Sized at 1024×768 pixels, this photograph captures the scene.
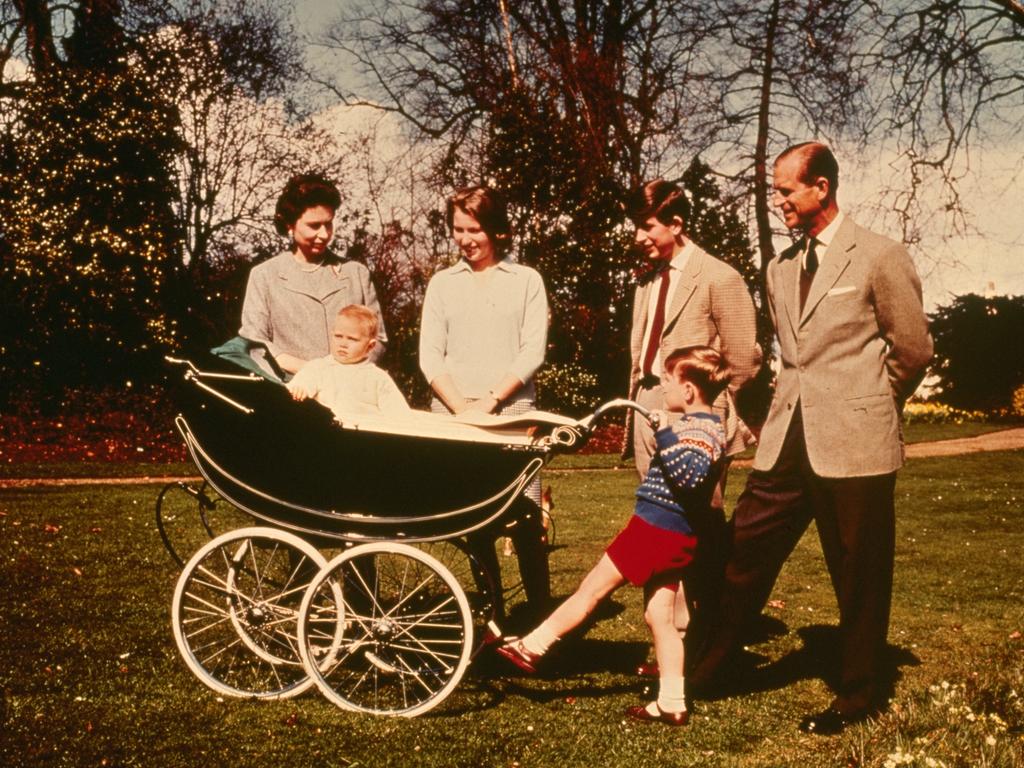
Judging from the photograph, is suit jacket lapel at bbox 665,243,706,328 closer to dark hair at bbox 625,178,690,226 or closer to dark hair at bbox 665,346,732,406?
dark hair at bbox 625,178,690,226

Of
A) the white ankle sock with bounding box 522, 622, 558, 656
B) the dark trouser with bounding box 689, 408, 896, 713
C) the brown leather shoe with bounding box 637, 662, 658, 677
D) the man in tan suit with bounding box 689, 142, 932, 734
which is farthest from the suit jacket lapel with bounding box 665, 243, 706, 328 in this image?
the brown leather shoe with bounding box 637, 662, 658, 677

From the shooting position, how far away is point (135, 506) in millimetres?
10422

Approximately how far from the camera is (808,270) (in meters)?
4.23

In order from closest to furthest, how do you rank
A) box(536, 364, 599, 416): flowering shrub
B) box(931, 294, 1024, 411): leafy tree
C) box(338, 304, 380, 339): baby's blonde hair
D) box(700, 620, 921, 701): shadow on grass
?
box(338, 304, 380, 339): baby's blonde hair < box(700, 620, 921, 701): shadow on grass < box(536, 364, 599, 416): flowering shrub < box(931, 294, 1024, 411): leafy tree

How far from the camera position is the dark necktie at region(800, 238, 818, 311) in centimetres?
420

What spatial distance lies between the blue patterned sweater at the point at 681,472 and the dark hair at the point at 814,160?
1006 mm

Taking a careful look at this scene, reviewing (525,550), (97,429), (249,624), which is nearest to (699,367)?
(525,550)

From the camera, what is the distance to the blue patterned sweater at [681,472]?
3975mm

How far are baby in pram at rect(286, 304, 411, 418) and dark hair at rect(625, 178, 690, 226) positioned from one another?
4.04 ft

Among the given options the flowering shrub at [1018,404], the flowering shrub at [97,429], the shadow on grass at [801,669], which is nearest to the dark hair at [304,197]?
the shadow on grass at [801,669]

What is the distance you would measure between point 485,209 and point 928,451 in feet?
54.3

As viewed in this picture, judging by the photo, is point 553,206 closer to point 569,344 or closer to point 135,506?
point 569,344

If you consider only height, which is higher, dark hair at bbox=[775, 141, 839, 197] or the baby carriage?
dark hair at bbox=[775, 141, 839, 197]

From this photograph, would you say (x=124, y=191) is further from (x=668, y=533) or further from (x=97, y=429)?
(x=668, y=533)
